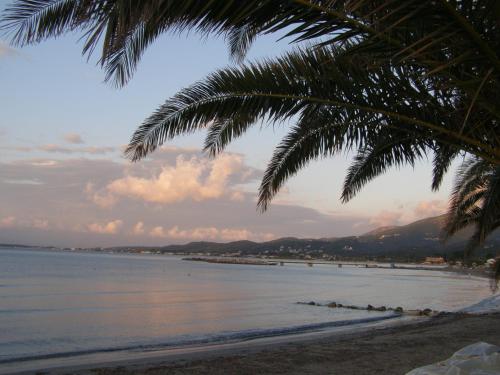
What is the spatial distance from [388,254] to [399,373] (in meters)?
171

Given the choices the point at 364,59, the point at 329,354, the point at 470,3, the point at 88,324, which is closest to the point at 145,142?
the point at 364,59

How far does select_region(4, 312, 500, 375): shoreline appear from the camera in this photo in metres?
9.62

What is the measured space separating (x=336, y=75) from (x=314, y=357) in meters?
7.36

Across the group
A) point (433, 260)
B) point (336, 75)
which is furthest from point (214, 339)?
point (433, 260)

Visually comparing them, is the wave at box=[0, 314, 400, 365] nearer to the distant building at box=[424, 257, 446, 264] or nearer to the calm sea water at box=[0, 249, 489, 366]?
the calm sea water at box=[0, 249, 489, 366]

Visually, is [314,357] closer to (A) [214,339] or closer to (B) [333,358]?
(B) [333,358]

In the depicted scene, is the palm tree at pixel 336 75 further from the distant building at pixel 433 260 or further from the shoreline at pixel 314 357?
the distant building at pixel 433 260

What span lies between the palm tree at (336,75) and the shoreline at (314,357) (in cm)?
331

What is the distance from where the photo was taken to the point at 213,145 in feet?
24.7

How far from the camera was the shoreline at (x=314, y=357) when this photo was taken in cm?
962

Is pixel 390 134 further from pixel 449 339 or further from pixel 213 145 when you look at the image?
pixel 449 339

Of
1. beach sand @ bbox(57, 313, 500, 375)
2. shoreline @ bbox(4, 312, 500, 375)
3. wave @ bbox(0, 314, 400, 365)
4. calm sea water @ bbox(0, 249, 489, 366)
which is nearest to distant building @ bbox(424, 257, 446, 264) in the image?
calm sea water @ bbox(0, 249, 489, 366)

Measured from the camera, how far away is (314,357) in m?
10.9

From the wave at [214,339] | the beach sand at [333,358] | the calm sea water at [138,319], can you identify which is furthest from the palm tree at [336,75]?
the calm sea water at [138,319]
